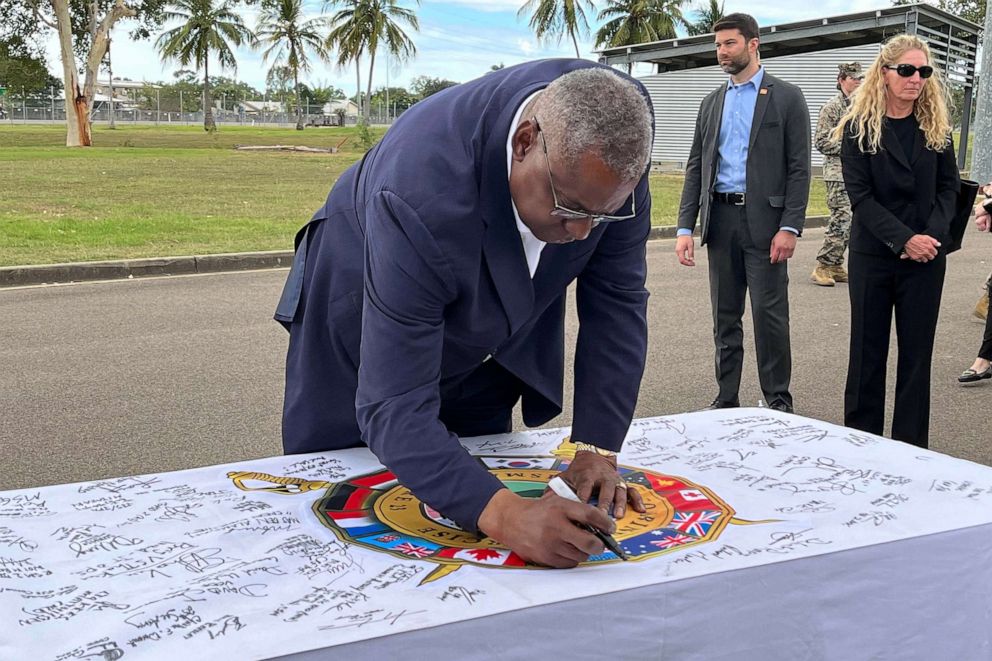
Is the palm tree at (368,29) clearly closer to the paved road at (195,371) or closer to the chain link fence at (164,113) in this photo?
the chain link fence at (164,113)

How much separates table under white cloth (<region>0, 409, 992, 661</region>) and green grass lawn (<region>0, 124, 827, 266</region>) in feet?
26.2

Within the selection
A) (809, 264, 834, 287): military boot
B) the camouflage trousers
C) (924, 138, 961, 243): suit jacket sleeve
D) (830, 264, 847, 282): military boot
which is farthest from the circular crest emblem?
(830, 264, 847, 282): military boot

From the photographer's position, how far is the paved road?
462 centimetres

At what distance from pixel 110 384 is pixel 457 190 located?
432 cm

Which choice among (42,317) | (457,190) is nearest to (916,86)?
(457,190)

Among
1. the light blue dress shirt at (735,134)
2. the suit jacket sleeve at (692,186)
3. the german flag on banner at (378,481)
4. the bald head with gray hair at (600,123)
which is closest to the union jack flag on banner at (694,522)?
the german flag on banner at (378,481)

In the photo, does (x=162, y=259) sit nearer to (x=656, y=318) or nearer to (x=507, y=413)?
(x=656, y=318)

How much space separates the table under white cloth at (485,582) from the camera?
161 cm

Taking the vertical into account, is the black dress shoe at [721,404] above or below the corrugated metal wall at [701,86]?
below

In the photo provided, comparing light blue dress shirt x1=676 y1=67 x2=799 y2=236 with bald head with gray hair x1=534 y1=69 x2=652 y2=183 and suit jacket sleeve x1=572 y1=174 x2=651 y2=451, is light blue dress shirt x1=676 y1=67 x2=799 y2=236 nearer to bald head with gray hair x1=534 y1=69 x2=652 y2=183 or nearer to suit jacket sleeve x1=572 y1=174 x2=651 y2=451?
suit jacket sleeve x1=572 y1=174 x2=651 y2=451

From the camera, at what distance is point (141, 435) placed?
4754 millimetres

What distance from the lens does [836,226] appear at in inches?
357

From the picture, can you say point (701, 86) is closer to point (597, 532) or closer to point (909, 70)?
point (909, 70)

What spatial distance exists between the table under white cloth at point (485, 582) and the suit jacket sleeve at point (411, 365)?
0.16m
